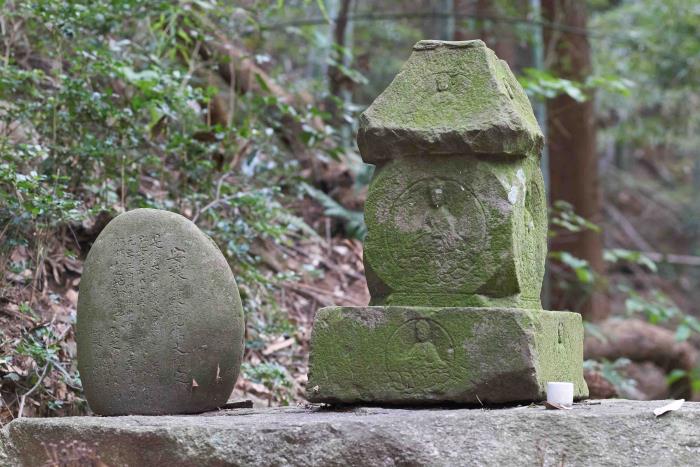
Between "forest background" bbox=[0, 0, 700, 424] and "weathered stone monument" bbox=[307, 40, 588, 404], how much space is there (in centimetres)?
146

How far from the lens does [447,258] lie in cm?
388

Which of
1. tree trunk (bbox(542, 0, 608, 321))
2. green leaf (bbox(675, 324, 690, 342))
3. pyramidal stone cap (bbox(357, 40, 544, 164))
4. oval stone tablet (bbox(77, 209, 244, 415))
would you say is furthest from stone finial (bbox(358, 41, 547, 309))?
tree trunk (bbox(542, 0, 608, 321))

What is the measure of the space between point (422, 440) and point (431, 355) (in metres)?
0.61

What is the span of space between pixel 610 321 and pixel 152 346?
22.8ft

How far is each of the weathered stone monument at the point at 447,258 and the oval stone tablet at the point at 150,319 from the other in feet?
1.42

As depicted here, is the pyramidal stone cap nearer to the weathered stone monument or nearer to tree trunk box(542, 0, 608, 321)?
the weathered stone monument

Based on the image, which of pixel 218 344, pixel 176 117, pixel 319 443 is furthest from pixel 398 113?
pixel 176 117

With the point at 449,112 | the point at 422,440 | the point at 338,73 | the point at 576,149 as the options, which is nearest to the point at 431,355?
the point at 422,440

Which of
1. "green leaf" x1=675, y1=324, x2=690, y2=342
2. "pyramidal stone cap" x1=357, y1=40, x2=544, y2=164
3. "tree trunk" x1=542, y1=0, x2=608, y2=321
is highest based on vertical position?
"pyramidal stone cap" x1=357, y1=40, x2=544, y2=164

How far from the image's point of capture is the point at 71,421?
3.42m

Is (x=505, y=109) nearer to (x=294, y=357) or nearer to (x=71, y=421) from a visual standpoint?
(x=71, y=421)

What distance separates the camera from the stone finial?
383cm

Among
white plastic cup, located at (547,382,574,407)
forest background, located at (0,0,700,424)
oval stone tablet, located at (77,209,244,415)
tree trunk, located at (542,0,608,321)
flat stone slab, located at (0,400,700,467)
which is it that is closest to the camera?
flat stone slab, located at (0,400,700,467)

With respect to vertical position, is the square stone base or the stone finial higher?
the stone finial
